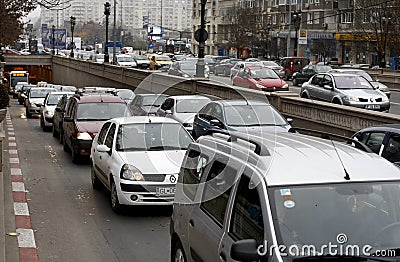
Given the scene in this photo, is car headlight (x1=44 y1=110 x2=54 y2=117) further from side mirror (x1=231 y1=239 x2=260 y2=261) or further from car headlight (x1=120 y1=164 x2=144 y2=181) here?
side mirror (x1=231 y1=239 x2=260 y2=261)

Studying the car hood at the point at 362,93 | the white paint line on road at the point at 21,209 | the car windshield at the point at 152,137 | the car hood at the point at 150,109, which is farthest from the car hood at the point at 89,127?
the car hood at the point at 362,93

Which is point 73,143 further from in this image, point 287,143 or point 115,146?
point 287,143

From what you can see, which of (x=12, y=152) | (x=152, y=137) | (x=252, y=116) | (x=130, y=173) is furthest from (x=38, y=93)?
(x=130, y=173)

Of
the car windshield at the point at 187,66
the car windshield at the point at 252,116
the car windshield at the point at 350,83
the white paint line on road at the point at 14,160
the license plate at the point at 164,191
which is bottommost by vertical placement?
the white paint line on road at the point at 14,160

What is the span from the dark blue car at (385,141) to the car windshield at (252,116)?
5.92 m

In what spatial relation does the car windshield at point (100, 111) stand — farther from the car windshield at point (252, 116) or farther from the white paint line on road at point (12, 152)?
the car windshield at point (252, 116)

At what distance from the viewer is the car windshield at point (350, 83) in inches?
1063

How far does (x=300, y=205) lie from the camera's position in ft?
18.6

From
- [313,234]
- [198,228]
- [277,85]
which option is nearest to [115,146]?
[198,228]

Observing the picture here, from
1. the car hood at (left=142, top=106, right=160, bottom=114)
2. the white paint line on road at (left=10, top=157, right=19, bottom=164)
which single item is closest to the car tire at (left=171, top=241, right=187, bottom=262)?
the white paint line on road at (left=10, top=157, right=19, bottom=164)

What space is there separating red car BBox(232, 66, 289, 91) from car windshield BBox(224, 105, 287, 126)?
15.7 m

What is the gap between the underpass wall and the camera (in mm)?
18500

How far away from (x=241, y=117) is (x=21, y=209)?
6.92 m

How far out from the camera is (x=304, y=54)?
288 feet
